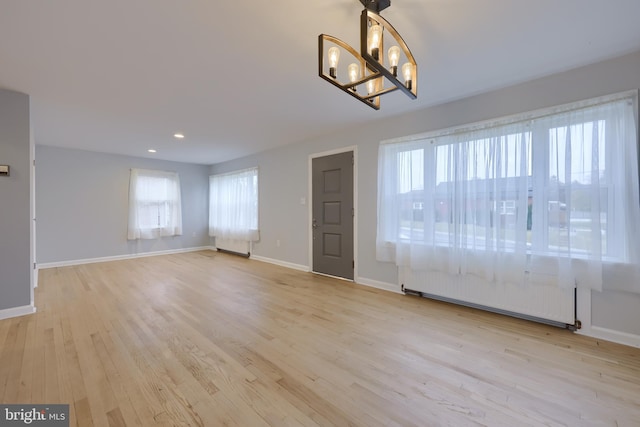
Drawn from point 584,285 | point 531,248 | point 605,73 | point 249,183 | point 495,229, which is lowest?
point 584,285

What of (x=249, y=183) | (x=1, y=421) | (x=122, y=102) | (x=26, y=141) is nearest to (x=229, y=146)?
(x=249, y=183)

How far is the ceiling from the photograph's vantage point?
5.76ft

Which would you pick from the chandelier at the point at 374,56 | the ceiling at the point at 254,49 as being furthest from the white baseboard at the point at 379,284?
the chandelier at the point at 374,56

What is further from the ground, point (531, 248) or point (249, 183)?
point (249, 183)

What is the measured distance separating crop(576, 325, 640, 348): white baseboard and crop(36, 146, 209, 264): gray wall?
7813mm

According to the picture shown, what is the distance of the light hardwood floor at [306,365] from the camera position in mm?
1541

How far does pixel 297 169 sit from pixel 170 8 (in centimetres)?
349

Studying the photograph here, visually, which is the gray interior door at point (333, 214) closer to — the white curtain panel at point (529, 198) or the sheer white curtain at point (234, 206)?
the white curtain panel at point (529, 198)

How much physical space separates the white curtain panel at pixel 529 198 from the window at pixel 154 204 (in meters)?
5.71

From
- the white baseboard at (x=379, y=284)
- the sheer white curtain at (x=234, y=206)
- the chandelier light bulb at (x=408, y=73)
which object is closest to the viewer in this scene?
the chandelier light bulb at (x=408, y=73)

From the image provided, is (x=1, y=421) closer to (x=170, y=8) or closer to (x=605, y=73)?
(x=170, y=8)

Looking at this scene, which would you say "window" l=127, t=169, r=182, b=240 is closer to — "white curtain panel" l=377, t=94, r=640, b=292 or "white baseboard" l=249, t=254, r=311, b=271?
"white baseboard" l=249, t=254, r=311, b=271

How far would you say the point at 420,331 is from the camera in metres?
2.57

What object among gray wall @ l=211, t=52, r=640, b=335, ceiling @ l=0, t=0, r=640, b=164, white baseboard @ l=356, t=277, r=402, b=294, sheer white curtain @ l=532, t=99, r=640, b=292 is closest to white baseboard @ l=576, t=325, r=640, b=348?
gray wall @ l=211, t=52, r=640, b=335
